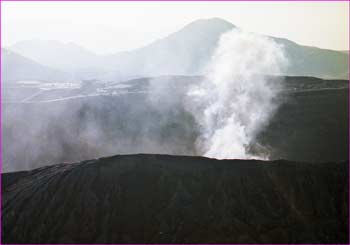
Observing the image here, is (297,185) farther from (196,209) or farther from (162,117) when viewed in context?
(162,117)

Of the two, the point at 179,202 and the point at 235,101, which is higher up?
the point at 235,101

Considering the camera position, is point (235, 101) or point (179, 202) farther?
point (235, 101)

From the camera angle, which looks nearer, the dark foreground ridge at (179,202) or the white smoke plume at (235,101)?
the dark foreground ridge at (179,202)

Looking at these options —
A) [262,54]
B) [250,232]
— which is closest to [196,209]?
[250,232]

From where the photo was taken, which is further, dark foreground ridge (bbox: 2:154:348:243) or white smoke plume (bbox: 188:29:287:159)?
white smoke plume (bbox: 188:29:287:159)
